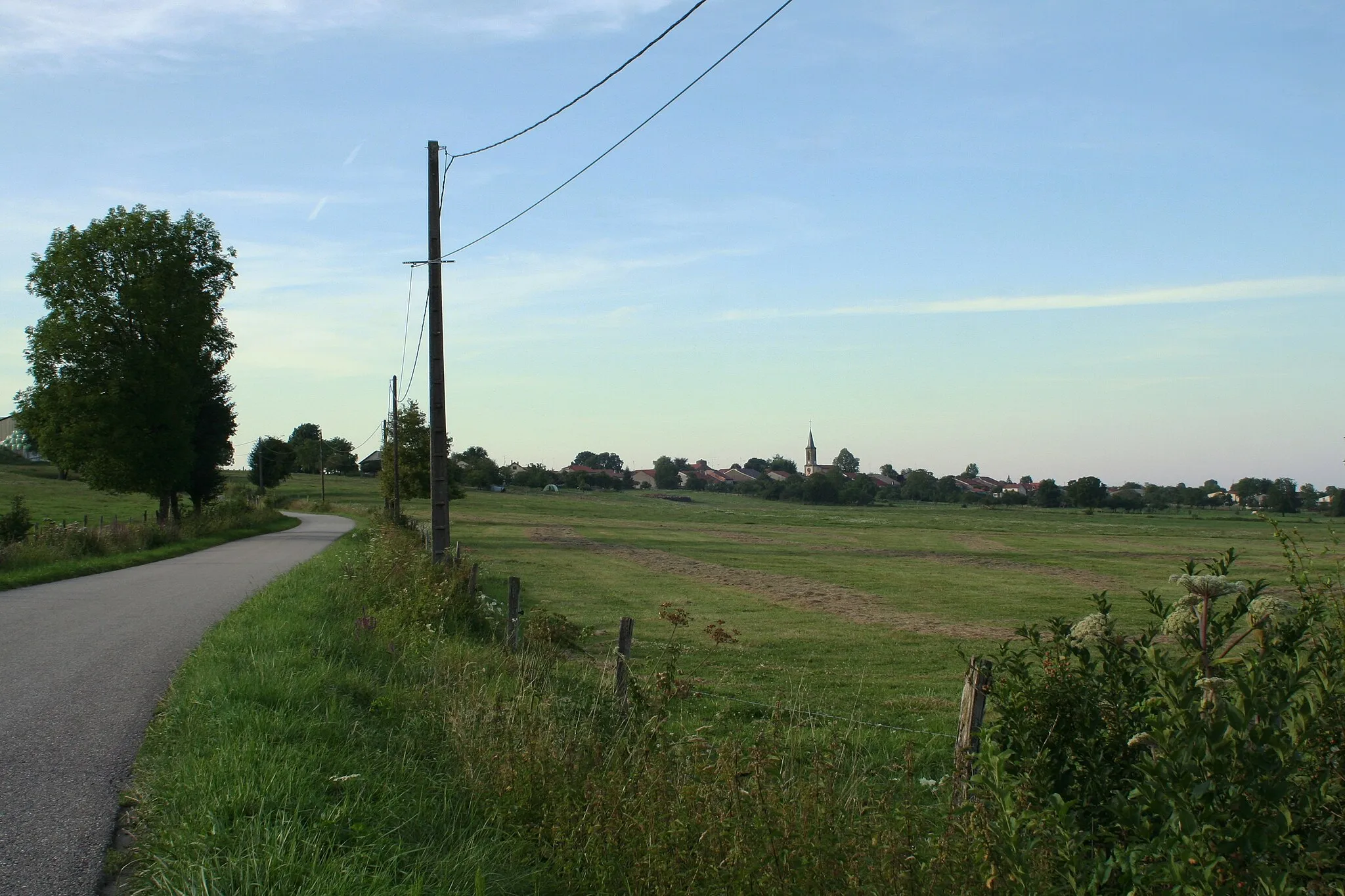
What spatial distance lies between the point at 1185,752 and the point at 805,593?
80.3 ft

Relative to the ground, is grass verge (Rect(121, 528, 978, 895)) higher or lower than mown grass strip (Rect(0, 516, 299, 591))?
higher

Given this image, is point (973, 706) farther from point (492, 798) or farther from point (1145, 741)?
point (492, 798)

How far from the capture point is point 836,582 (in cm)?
A: 3139

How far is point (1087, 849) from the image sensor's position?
12.7 feet

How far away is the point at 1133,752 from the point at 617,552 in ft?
130

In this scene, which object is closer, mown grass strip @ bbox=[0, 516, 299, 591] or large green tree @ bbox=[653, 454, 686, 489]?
mown grass strip @ bbox=[0, 516, 299, 591]

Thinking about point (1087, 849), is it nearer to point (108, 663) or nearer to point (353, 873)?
point (353, 873)

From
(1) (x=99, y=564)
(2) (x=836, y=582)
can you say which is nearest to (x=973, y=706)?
(1) (x=99, y=564)

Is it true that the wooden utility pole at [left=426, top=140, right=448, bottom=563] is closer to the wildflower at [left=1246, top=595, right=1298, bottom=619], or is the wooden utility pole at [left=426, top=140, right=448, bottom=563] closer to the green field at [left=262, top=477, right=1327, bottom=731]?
the green field at [left=262, top=477, right=1327, bottom=731]

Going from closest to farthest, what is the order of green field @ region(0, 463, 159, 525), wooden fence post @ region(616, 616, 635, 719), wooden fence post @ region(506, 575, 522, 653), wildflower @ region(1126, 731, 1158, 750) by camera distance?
wildflower @ region(1126, 731, 1158, 750)
wooden fence post @ region(616, 616, 635, 719)
wooden fence post @ region(506, 575, 522, 653)
green field @ region(0, 463, 159, 525)

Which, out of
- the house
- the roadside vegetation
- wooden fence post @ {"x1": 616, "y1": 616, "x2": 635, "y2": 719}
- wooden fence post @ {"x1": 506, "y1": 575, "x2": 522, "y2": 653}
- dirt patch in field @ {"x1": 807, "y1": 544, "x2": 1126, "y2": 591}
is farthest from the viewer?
the house

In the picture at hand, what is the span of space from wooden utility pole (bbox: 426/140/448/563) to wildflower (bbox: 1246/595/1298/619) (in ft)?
39.5

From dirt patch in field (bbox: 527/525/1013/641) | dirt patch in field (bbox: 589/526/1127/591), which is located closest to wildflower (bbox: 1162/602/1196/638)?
dirt patch in field (bbox: 527/525/1013/641)

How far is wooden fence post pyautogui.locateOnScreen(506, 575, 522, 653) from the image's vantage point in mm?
10875
